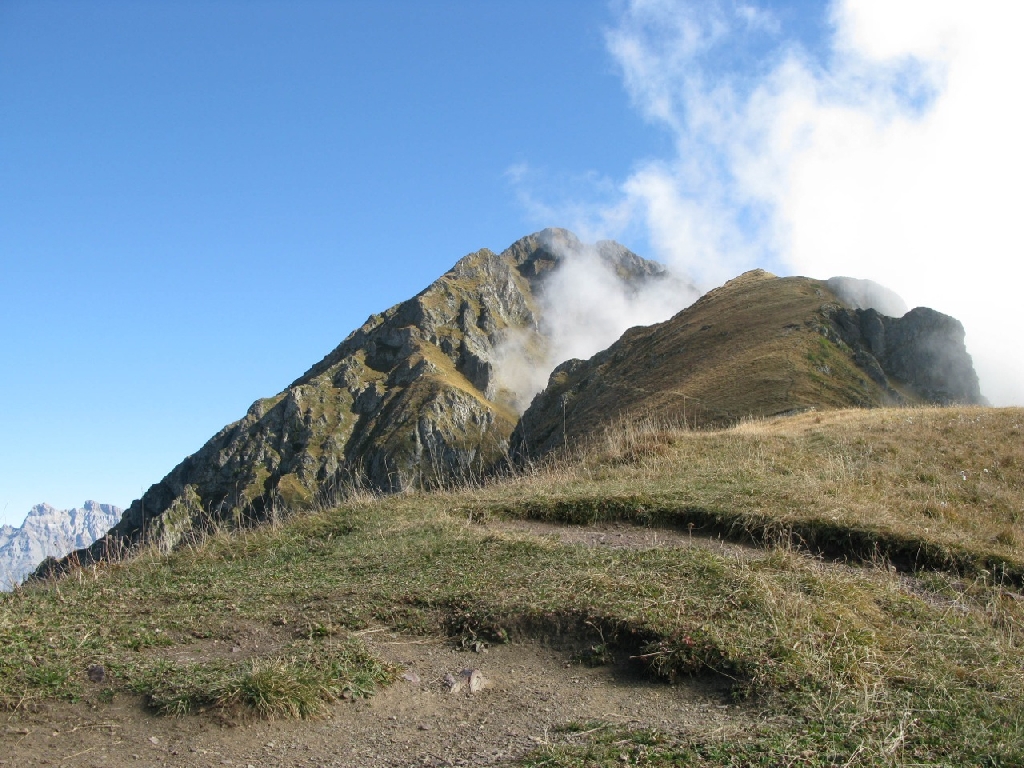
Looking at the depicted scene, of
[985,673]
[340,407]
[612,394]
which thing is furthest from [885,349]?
[340,407]

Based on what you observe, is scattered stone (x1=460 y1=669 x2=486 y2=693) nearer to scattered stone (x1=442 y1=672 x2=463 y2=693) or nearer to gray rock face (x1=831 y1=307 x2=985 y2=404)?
scattered stone (x1=442 y1=672 x2=463 y2=693)

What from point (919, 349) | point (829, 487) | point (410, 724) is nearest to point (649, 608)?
point (410, 724)

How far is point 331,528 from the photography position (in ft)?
41.8

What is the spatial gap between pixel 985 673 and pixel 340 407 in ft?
640

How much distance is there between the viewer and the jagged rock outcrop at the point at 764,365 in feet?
139

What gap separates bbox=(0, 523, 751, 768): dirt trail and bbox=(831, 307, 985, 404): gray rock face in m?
59.7

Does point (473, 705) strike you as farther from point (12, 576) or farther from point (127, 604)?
point (12, 576)

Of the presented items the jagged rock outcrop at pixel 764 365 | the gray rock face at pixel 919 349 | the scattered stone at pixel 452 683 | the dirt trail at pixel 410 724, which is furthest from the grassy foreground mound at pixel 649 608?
the gray rock face at pixel 919 349

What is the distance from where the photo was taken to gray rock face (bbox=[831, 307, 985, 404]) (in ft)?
209

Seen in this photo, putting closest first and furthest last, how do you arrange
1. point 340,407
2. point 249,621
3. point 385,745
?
point 385,745, point 249,621, point 340,407

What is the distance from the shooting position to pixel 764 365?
4716 cm

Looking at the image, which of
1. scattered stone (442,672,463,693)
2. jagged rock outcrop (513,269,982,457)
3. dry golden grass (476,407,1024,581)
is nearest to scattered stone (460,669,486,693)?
scattered stone (442,672,463,693)

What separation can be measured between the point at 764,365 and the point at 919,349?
89.1ft

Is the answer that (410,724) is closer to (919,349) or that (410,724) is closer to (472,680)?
(472,680)
